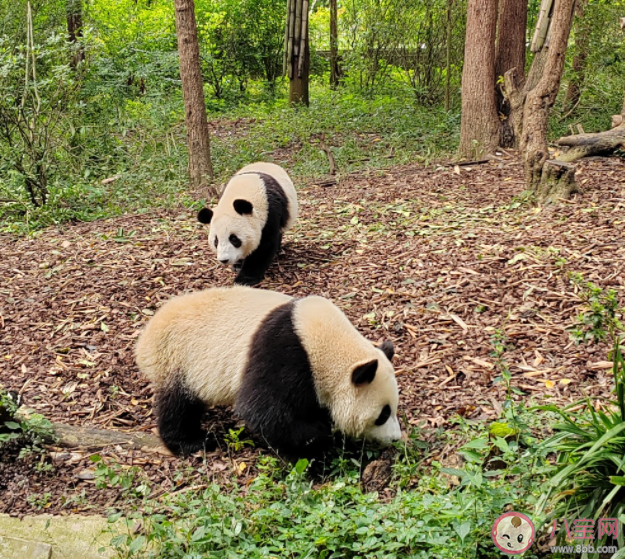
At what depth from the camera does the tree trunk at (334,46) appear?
16.8m

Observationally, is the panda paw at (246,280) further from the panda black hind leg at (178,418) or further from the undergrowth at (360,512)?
the undergrowth at (360,512)

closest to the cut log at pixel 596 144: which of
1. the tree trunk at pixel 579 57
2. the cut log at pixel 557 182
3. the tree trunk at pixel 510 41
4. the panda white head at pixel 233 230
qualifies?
the tree trunk at pixel 510 41

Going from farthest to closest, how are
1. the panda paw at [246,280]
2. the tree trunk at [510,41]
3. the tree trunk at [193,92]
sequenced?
1. the tree trunk at [510,41]
2. the tree trunk at [193,92]
3. the panda paw at [246,280]

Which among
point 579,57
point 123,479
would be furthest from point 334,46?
point 123,479

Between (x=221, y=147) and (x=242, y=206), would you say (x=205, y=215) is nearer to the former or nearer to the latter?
(x=242, y=206)

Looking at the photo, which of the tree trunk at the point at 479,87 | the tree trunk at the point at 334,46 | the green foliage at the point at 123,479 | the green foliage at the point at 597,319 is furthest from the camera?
the tree trunk at the point at 334,46

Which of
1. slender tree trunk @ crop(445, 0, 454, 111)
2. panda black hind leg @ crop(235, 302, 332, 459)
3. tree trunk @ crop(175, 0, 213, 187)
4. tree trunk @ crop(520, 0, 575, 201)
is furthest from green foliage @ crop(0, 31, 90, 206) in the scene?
slender tree trunk @ crop(445, 0, 454, 111)

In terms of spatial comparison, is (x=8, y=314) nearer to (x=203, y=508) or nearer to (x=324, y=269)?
(x=324, y=269)

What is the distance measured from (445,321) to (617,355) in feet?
6.95

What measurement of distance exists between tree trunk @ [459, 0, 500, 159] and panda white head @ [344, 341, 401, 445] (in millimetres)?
6584

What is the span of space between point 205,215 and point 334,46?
41.2 ft

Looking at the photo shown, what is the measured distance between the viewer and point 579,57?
37.7 ft

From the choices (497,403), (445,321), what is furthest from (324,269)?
(497,403)
